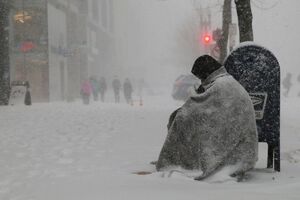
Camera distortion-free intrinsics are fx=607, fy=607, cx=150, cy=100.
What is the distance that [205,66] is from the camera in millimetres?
6855

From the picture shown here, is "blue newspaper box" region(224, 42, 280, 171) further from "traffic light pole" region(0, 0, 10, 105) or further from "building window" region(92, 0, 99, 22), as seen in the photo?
"building window" region(92, 0, 99, 22)

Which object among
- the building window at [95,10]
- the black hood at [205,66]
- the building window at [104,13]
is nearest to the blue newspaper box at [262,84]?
the black hood at [205,66]

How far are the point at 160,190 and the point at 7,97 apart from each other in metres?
19.8

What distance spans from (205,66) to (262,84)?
808 millimetres

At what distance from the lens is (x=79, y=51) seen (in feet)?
164

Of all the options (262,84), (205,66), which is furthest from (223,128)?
(262,84)

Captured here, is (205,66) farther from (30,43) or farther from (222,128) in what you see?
(30,43)

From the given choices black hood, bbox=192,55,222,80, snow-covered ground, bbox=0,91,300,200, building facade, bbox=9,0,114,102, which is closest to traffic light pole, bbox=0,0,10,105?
building facade, bbox=9,0,114,102

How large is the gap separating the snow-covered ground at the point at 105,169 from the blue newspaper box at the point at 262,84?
404mm

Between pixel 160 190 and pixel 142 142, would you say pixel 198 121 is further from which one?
pixel 142 142

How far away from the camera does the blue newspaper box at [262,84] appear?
714 centimetres

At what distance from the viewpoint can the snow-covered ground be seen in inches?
231

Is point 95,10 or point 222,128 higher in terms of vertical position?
point 95,10

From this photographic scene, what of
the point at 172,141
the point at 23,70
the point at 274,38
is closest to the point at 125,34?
the point at 274,38
